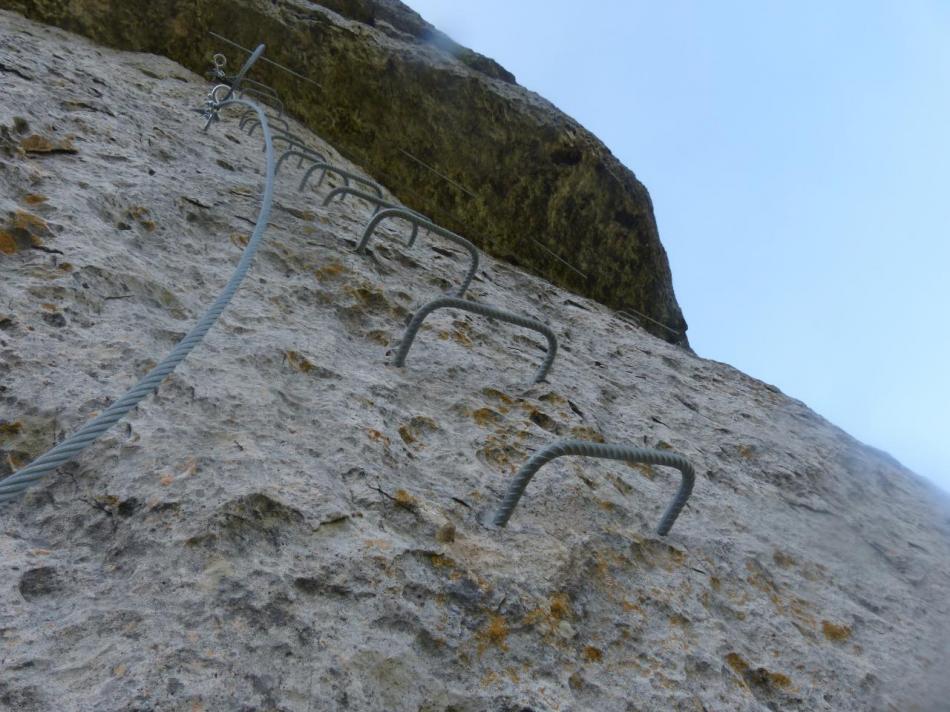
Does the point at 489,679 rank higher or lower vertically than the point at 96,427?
lower

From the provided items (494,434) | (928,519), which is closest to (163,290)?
(494,434)

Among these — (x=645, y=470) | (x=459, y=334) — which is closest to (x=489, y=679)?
(x=645, y=470)

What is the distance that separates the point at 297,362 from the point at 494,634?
115 centimetres

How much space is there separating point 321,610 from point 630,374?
9.97 feet

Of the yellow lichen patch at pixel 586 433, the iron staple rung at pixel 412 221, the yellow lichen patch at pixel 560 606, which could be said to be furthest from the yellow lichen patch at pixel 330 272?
the yellow lichen patch at pixel 560 606

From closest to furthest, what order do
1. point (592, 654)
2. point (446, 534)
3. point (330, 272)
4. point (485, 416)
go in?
point (592, 654), point (446, 534), point (485, 416), point (330, 272)

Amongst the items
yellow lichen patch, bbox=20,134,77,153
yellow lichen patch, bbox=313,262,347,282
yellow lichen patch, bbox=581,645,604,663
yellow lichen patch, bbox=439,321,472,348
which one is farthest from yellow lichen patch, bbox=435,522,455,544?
yellow lichen patch, bbox=20,134,77,153

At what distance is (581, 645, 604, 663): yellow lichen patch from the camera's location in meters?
1.80

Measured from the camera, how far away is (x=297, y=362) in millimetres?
2447

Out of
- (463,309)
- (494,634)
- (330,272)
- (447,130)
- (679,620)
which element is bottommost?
(494,634)

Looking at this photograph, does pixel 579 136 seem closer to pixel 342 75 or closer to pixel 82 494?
pixel 342 75

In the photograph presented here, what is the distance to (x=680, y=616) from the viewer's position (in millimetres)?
2104

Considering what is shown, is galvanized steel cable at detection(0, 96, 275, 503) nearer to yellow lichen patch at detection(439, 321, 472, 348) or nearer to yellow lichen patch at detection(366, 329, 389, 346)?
yellow lichen patch at detection(366, 329, 389, 346)

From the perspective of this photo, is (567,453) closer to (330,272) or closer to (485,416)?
(485,416)
